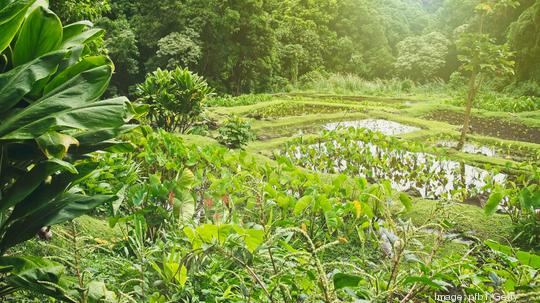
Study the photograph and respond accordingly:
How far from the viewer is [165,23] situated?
17.0 m

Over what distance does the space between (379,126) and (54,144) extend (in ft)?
26.3

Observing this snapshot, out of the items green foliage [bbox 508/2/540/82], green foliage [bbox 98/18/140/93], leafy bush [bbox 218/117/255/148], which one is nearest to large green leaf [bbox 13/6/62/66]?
leafy bush [bbox 218/117/255/148]

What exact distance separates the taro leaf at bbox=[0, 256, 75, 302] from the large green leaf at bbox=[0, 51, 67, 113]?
453 millimetres

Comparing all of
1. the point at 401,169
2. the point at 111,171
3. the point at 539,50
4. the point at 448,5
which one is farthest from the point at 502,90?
the point at 111,171

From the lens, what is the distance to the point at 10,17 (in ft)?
4.07

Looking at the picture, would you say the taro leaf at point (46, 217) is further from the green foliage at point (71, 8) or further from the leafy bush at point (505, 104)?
the leafy bush at point (505, 104)

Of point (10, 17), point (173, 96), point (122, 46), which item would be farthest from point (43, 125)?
point (122, 46)

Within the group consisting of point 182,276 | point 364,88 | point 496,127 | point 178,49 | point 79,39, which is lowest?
point 496,127

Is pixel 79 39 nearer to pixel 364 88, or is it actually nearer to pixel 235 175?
pixel 235 175

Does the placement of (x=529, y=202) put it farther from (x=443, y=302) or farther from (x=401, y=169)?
(x=401, y=169)

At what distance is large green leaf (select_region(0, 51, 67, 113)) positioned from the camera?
126cm

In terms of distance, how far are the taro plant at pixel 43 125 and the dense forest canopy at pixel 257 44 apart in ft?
47.3

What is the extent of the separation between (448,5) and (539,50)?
10217 millimetres

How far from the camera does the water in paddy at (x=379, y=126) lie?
8.35 m
